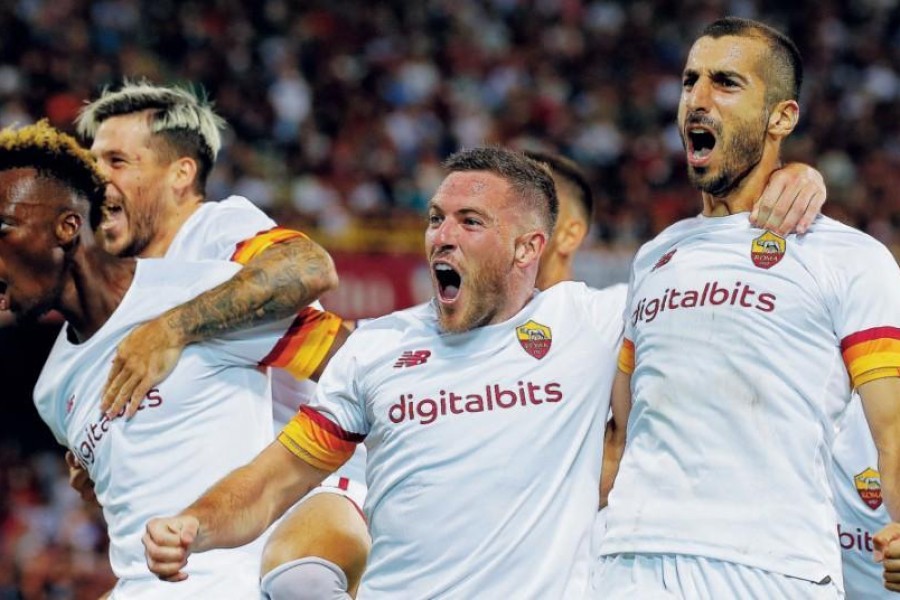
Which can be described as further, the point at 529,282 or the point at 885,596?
the point at 885,596

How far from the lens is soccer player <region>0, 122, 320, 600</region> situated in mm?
5004

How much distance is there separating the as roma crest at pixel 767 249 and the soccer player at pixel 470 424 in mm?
578

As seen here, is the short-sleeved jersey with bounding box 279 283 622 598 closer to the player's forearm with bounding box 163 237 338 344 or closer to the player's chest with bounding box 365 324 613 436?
the player's chest with bounding box 365 324 613 436

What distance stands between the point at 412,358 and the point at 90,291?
4.59 ft

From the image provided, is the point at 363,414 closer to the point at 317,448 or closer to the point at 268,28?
the point at 317,448

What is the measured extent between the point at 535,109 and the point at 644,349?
43.6 ft

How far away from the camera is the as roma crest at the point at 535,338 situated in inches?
174

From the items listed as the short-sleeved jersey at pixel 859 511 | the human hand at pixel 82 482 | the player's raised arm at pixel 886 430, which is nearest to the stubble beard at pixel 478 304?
the player's raised arm at pixel 886 430

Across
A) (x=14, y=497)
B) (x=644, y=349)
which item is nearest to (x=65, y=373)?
(x=644, y=349)

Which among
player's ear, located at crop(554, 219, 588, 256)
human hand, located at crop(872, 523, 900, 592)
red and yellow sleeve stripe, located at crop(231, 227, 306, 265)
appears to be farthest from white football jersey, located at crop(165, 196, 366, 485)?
human hand, located at crop(872, 523, 900, 592)

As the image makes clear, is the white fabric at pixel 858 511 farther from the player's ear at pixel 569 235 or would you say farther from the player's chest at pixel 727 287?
the player's ear at pixel 569 235

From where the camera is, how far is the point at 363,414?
447 cm

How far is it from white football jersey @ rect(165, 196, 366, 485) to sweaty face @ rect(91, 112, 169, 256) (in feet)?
0.45

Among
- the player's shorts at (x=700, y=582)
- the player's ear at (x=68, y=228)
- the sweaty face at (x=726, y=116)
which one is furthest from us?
the player's ear at (x=68, y=228)
